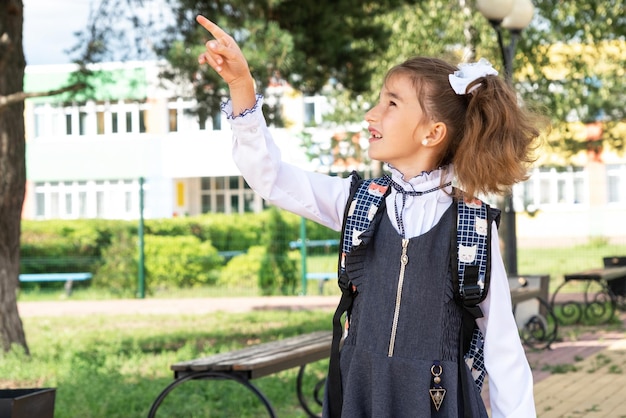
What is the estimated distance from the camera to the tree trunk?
8.88 metres

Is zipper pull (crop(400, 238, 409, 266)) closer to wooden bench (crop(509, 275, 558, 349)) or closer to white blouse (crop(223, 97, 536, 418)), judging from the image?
white blouse (crop(223, 97, 536, 418))

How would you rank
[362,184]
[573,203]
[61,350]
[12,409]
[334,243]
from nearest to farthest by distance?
[362,184] → [12,409] → [61,350] → [334,243] → [573,203]

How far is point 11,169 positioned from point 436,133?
6881mm

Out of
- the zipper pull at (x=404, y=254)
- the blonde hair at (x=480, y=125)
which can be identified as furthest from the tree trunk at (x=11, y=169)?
the zipper pull at (x=404, y=254)

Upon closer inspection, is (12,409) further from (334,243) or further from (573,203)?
(573,203)

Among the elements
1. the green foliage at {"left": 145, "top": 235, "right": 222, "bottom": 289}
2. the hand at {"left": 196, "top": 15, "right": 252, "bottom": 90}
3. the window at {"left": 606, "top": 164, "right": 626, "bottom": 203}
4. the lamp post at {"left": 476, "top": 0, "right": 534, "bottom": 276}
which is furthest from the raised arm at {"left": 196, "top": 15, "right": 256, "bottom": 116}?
the window at {"left": 606, "top": 164, "right": 626, "bottom": 203}

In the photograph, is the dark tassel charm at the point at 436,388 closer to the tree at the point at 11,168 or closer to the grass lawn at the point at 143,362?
the grass lawn at the point at 143,362

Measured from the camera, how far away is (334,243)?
19328 millimetres

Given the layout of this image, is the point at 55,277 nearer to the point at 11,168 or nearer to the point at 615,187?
the point at 11,168

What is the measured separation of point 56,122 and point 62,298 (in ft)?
82.7

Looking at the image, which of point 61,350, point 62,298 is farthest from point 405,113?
point 62,298

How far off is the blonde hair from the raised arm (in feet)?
1.36

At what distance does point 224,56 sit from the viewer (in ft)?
7.79

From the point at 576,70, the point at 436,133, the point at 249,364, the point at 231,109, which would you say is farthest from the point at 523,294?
the point at 576,70
